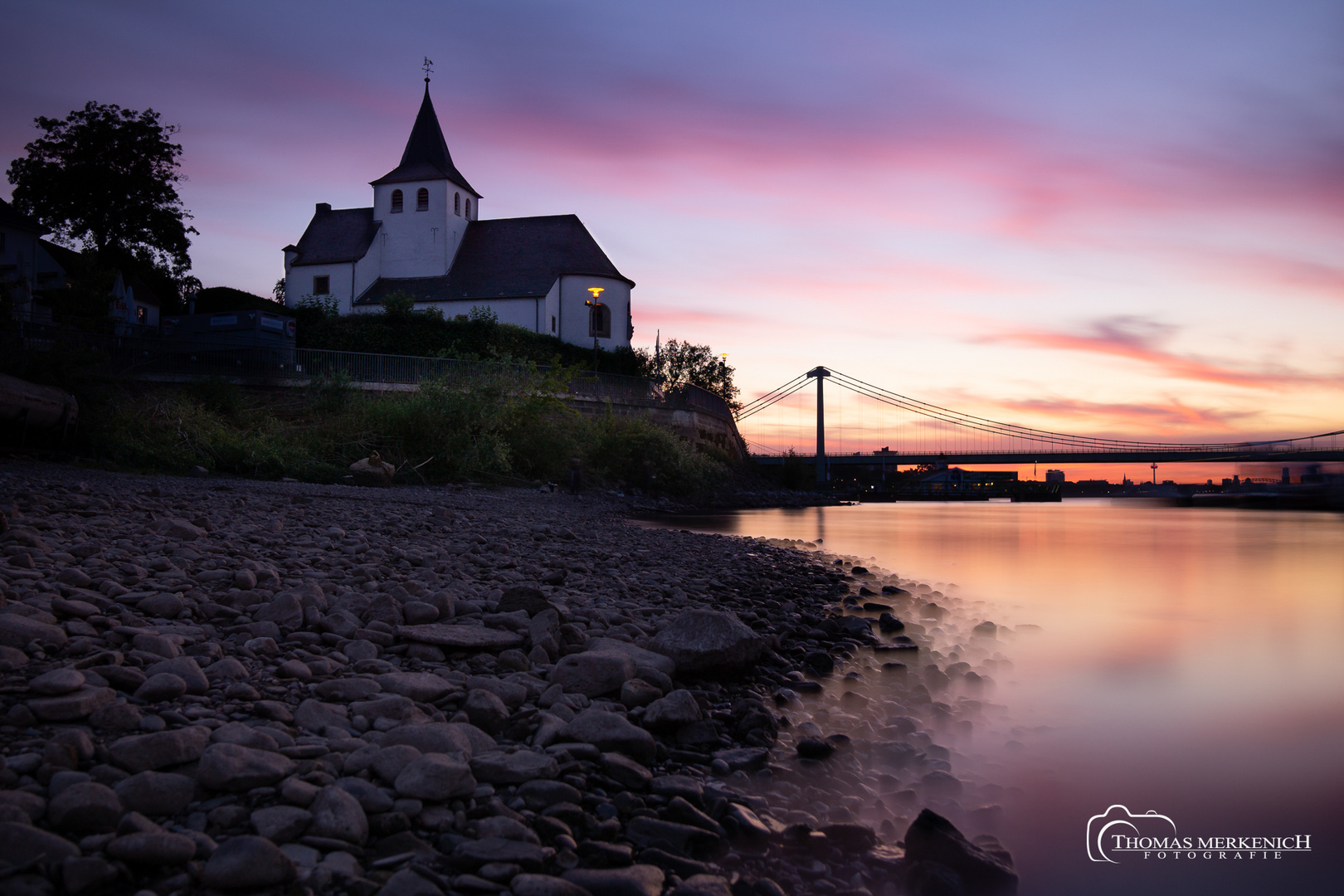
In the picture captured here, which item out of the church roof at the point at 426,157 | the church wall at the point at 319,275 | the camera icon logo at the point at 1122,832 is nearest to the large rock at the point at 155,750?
the camera icon logo at the point at 1122,832

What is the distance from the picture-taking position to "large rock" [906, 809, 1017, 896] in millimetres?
2500

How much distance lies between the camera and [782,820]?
271 centimetres

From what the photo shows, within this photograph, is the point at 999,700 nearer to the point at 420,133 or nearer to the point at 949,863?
the point at 949,863

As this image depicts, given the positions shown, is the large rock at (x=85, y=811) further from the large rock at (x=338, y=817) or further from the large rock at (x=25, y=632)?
the large rock at (x=25, y=632)

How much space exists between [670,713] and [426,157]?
48383 millimetres

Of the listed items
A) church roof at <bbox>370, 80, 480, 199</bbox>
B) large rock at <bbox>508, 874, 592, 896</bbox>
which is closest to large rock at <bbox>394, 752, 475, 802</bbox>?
large rock at <bbox>508, 874, 592, 896</bbox>

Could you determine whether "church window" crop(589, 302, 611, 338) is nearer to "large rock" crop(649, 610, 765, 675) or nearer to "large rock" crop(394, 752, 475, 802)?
"large rock" crop(649, 610, 765, 675)

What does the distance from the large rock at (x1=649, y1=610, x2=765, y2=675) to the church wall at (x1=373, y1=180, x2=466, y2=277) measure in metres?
42.1

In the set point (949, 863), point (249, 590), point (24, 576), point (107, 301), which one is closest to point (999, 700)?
point (949, 863)

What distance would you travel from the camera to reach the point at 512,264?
42.2 meters

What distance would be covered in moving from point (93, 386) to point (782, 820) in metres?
13.8

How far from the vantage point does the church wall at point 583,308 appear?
132 feet

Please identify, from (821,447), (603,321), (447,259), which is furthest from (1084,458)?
(447,259)

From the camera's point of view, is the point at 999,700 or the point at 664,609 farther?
the point at 664,609
